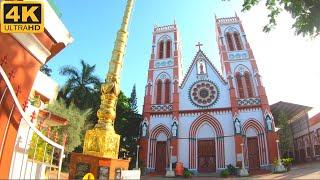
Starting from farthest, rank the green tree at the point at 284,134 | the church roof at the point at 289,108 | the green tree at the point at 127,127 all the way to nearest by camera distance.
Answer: the green tree at the point at 284,134, the church roof at the point at 289,108, the green tree at the point at 127,127

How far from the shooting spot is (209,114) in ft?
96.8

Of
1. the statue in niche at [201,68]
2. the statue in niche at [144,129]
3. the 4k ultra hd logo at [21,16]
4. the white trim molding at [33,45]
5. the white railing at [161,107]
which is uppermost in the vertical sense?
the statue in niche at [201,68]

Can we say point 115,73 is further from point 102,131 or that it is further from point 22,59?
point 22,59

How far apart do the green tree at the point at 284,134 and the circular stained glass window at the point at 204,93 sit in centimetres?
988

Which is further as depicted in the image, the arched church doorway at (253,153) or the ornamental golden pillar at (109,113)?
the arched church doorway at (253,153)

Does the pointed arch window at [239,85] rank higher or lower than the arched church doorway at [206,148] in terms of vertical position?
higher

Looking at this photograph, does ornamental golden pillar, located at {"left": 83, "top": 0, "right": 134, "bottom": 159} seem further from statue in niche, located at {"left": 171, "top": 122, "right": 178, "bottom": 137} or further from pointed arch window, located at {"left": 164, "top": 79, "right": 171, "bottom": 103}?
pointed arch window, located at {"left": 164, "top": 79, "right": 171, "bottom": 103}

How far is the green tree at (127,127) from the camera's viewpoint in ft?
102

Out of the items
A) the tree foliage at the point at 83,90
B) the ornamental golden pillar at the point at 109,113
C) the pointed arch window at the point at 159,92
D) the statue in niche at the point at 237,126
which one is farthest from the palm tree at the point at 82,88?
the ornamental golden pillar at the point at 109,113

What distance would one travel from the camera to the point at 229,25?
35219 mm

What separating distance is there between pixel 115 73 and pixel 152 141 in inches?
863

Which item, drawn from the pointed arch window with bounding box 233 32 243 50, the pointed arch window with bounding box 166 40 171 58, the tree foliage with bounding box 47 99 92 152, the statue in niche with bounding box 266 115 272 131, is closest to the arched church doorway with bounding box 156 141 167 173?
the tree foliage with bounding box 47 99 92 152

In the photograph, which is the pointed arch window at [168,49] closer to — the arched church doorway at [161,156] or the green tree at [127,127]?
the green tree at [127,127]

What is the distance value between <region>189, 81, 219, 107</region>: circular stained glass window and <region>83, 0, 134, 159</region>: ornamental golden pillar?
21918 millimetres
